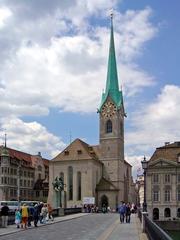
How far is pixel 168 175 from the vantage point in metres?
106

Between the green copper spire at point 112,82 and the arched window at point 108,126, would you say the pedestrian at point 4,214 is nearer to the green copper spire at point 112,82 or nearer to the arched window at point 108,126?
the arched window at point 108,126

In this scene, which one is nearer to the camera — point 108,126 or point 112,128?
point 112,128

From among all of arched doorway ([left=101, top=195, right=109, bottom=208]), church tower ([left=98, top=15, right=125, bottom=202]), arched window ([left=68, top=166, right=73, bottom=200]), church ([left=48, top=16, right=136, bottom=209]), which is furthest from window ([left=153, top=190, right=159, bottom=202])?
arched window ([left=68, top=166, right=73, bottom=200])

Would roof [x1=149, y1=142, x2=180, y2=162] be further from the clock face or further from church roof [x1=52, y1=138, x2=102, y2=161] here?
the clock face

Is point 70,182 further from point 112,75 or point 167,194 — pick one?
point 112,75

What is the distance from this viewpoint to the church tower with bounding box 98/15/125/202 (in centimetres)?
11506

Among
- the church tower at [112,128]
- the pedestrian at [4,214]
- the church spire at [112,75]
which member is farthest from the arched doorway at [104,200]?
the pedestrian at [4,214]

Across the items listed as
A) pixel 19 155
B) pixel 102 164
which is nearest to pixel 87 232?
pixel 102 164

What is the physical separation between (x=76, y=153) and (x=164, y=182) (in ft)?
67.9

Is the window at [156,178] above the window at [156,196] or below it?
above

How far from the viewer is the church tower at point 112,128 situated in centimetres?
11506

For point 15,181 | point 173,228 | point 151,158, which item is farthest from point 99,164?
point 173,228

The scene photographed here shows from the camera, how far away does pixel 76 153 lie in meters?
113

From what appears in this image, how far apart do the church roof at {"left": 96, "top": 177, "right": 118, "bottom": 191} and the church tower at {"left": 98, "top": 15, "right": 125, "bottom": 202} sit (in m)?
1.29
